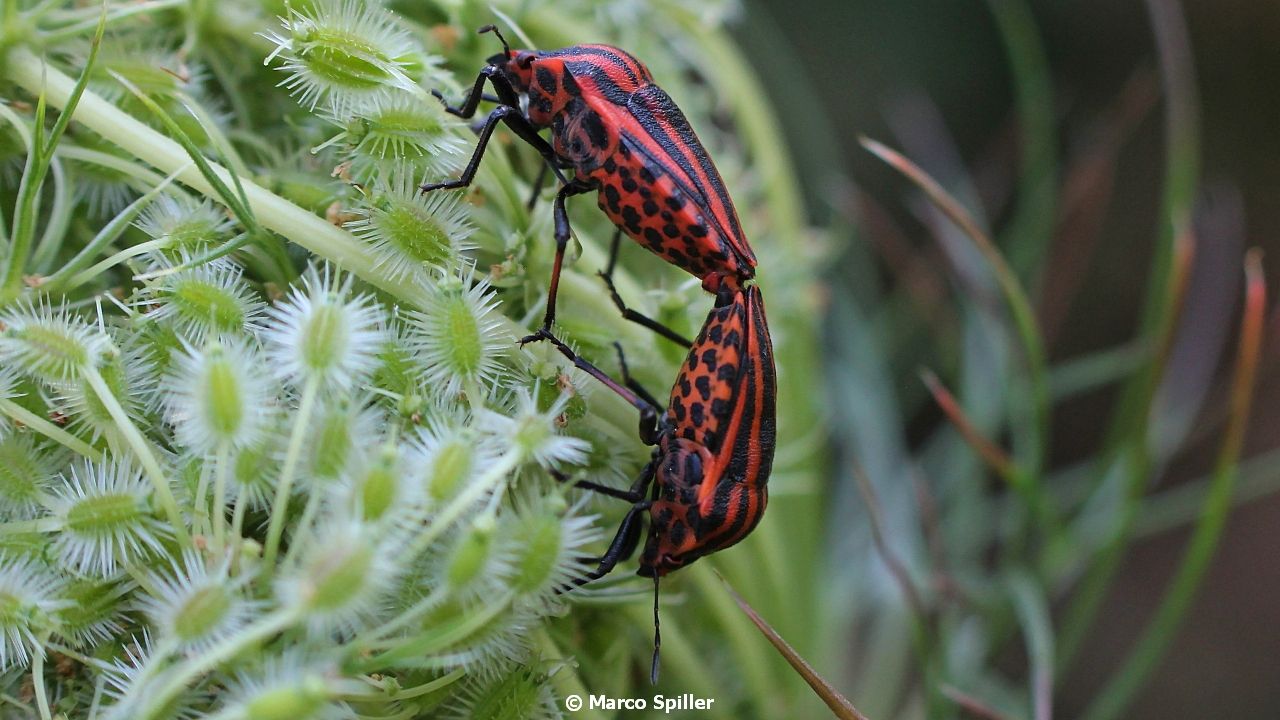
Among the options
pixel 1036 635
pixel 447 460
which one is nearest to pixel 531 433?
pixel 447 460

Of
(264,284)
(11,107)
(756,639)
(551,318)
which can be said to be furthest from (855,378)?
(11,107)

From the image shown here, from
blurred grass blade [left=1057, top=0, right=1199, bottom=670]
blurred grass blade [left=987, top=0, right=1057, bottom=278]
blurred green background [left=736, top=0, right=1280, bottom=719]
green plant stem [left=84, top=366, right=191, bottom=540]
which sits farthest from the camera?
blurred green background [left=736, top=0, right=1280, bottom=719]

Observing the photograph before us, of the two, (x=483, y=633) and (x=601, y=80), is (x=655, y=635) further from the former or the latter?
(x=601, y=80)

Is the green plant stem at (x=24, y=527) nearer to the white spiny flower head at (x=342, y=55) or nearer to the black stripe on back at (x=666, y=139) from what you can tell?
the white spiny flower head at (x=342, y=55)

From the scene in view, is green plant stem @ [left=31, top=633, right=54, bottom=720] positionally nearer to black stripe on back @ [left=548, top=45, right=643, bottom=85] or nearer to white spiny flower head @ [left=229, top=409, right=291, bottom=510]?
white spiny flower head @ [left=229, top=409, right=291, bottom=510]

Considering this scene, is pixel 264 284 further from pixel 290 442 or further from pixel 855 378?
pixel 855 378

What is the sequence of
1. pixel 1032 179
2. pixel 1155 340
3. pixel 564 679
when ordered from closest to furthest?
pixel 564 679
pixel 1155 340
pixel 1032 179

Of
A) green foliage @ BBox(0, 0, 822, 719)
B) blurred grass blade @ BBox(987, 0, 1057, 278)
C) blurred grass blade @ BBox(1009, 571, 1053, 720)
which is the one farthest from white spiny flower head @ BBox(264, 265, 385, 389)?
blurred grass blade @ BBox(987, 0, 1057, 278)

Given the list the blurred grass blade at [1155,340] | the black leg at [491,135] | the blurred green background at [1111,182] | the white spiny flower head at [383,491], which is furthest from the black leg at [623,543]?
the blurred green background at [1111,182]
